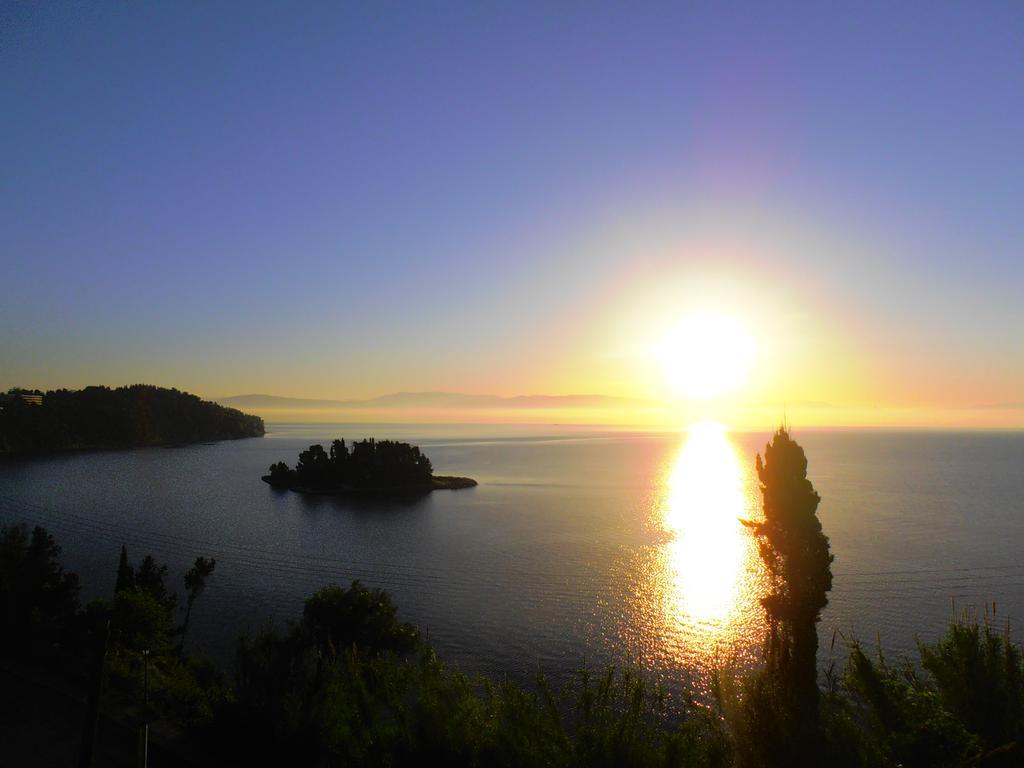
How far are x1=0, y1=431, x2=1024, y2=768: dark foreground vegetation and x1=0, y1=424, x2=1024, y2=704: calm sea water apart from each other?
13640 mm

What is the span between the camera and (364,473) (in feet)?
341

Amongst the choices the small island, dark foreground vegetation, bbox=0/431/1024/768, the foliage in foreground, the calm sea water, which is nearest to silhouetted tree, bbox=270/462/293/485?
the small island

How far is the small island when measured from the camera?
10294cm

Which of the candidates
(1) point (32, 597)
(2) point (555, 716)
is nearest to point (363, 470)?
(1) point (32, 597)

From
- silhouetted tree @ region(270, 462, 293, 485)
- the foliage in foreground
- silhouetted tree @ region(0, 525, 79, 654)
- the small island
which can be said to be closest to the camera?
the foliage in foreground

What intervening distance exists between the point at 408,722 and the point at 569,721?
14.3 meters

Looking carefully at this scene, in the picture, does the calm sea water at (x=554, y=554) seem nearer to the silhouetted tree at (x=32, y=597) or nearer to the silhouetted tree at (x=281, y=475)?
the silhouetted tree at (x=281, y=475)

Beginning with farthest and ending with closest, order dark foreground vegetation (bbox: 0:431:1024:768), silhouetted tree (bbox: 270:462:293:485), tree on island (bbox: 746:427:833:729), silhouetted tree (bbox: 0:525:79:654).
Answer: silhouetted tree (bbox: 270:462:293:485)
silhouetted tree (bbox: 0:525:79:654)
tree on island (bbox: 746:427:833:729)
dark foreground vegetation (bbox: 0:431:1024:768)

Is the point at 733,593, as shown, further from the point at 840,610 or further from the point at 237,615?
the point at 237,615

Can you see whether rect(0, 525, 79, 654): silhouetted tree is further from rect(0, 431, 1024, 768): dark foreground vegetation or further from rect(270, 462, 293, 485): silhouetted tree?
rect(270, 462, 293, 485): silhouetted tree

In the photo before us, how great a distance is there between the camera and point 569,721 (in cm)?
2589

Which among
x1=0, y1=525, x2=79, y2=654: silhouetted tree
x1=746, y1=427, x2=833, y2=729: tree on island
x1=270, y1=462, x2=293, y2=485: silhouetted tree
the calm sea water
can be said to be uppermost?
x1=746, y1=427, x2=833, y2=729: tree on island

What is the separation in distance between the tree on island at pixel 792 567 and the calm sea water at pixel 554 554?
18.3 meters

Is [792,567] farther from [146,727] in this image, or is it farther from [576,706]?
[146,727]
